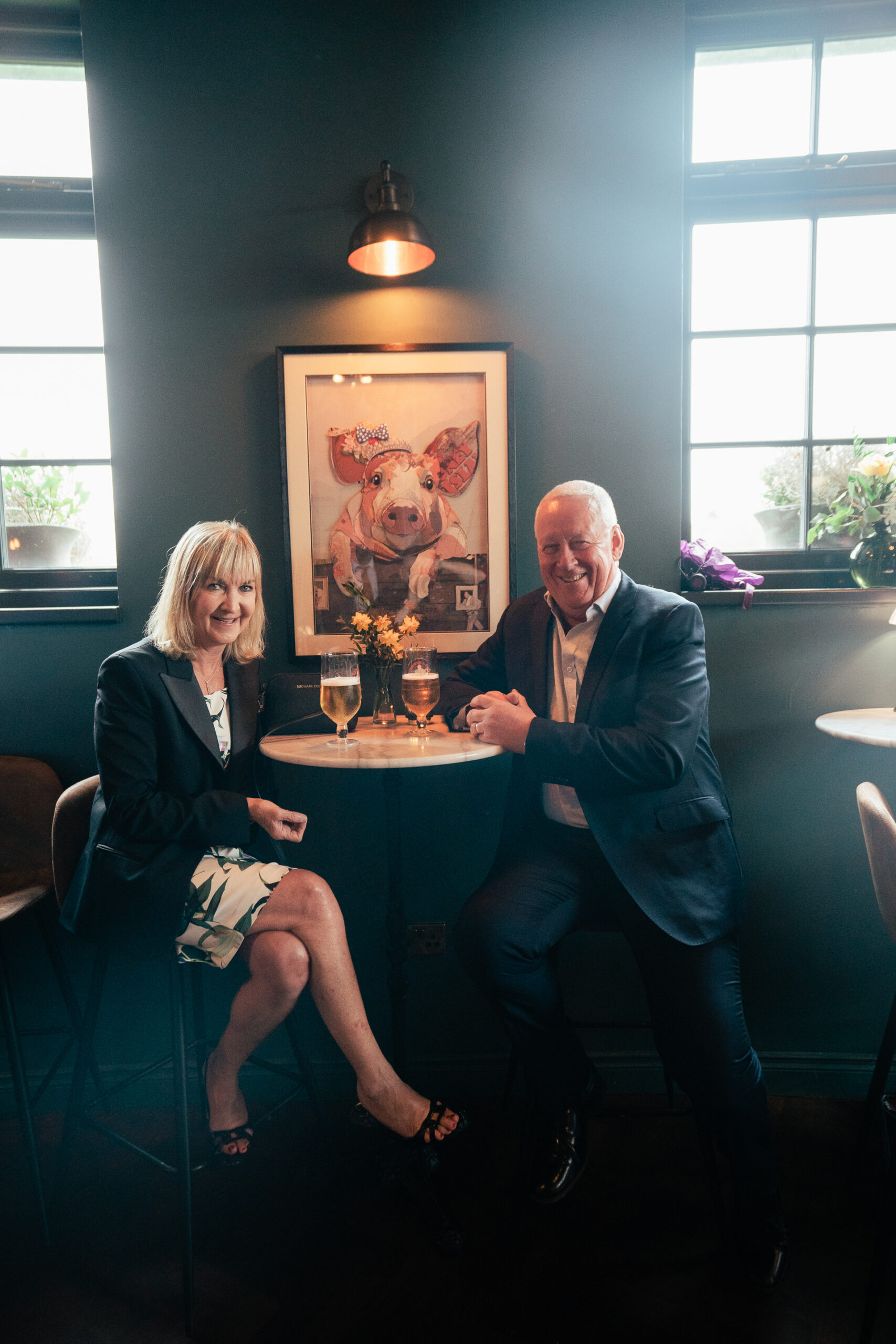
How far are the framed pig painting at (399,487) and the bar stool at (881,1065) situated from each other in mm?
1107

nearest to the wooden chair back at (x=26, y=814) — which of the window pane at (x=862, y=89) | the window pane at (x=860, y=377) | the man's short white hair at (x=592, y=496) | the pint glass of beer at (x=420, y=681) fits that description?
the pint glass of beer at (x=420, y=681)

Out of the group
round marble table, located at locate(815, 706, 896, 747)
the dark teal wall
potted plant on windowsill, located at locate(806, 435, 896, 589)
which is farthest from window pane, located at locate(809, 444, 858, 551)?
round marble table, located at locate(815, 706, 896, 747)

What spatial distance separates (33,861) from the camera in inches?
80.6

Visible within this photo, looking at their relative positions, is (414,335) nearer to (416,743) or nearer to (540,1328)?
(416,743)

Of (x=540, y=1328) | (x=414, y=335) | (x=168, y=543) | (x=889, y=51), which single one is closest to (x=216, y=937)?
(x=540, y=1328)

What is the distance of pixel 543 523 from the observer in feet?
5.74

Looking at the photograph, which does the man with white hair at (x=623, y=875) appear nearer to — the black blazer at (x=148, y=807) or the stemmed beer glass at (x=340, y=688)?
the stemmed beer glass at (x=340, y=688)

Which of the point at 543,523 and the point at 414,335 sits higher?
the point at 414,335

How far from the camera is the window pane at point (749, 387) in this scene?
229 cm

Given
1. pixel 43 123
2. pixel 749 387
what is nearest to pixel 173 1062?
pixel 749 387

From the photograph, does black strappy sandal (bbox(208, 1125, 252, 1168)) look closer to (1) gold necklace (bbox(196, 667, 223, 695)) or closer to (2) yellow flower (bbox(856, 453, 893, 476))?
(1) gold necklace (bbox(196, 667, 223, 695))

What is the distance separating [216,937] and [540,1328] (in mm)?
980

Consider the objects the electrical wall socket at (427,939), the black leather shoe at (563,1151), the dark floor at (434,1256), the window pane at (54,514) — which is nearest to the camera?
the dark floor at (434,1256)

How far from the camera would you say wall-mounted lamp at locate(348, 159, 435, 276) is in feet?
6.20
